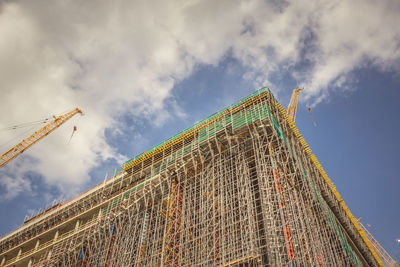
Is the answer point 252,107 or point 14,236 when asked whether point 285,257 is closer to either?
point 252,107

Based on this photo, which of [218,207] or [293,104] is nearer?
[218,207]

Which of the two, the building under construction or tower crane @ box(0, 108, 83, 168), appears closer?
the building under construction

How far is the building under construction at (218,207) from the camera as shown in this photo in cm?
1555

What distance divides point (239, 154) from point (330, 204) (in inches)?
466

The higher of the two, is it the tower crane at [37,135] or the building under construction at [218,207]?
the tower crane at [37,135]

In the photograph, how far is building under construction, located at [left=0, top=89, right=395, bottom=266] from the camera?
15.5m

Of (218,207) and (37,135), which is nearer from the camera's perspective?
(218,207)

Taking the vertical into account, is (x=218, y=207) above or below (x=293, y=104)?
below

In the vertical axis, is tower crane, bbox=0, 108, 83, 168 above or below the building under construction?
above

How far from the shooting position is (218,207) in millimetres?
17797

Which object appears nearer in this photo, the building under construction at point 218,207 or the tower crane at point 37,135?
the building under construction at point 218,207

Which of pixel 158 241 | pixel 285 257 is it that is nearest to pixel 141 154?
pixel 158 241

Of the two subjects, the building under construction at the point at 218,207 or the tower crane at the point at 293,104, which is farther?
the tower crane at the point at 293,104

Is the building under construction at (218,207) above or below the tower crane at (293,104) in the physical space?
below
